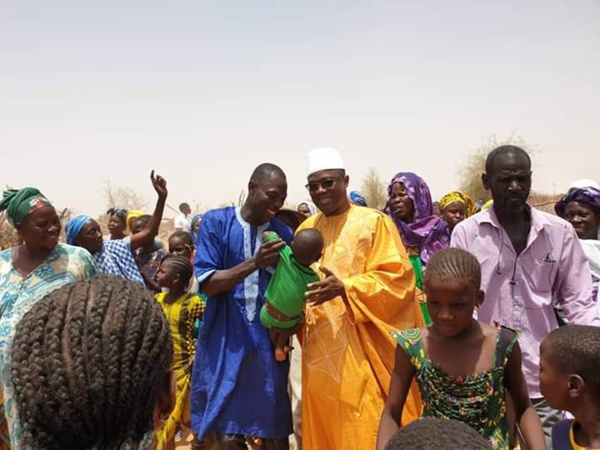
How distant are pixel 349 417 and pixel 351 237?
1.08 meters

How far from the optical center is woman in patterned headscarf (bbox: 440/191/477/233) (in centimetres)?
688

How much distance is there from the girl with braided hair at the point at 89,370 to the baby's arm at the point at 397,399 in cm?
134

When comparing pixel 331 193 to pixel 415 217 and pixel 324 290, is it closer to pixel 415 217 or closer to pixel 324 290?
pixel 324 290

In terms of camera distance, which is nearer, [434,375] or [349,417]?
[434,375]

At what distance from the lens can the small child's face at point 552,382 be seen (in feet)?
7.14

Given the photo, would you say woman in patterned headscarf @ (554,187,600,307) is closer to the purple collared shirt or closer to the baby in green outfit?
the purple collared shirt

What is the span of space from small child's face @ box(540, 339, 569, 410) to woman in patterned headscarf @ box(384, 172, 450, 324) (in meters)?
2.99

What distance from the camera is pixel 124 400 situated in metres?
1.32

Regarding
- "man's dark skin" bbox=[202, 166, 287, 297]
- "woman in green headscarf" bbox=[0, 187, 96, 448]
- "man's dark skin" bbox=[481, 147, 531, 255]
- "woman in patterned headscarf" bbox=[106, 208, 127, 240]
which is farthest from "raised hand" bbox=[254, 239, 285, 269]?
"woman in patterned headscarf" bbox=[106, 208, 127, 240]

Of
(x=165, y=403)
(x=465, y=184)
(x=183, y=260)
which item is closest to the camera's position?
(x=165, y=403)

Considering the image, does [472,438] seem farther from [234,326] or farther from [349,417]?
[234,326]

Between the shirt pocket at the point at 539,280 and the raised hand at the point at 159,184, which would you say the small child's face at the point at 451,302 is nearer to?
the shirt pocket at the point at 539,280

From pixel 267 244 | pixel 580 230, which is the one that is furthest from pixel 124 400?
pixel 580 230

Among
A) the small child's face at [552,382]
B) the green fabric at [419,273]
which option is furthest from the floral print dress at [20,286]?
the green fabric at [419,273]
